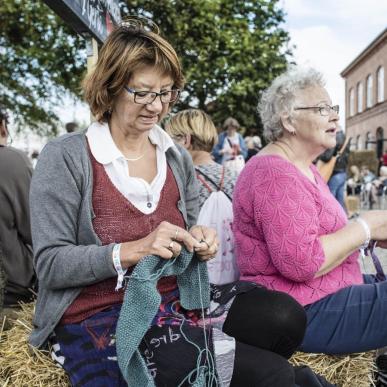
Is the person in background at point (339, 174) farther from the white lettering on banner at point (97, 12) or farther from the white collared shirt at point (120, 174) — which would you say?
the white collared shirt at point (120, 174)

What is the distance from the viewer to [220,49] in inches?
621

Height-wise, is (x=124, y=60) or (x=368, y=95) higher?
(x=368, y=95)

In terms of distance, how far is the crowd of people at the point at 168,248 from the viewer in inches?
62.2

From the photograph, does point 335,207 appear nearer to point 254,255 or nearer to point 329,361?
point 254,255

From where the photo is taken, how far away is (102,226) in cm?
178

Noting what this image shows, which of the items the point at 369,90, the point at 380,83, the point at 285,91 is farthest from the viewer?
the point at 369,90

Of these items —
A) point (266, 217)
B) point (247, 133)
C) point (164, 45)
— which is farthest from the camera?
point (247, 133)

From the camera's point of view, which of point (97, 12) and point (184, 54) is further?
point (184, 54)

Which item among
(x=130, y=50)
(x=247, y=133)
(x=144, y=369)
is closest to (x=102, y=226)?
(x=144, y=369)

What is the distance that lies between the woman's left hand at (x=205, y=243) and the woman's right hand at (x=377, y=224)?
857 millimetres

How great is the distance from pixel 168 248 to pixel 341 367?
116cm

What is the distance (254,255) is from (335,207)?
486 mm

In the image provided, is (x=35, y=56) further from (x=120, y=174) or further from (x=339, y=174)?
(x=120, y=174)

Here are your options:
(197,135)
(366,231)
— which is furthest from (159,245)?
(197,135)
